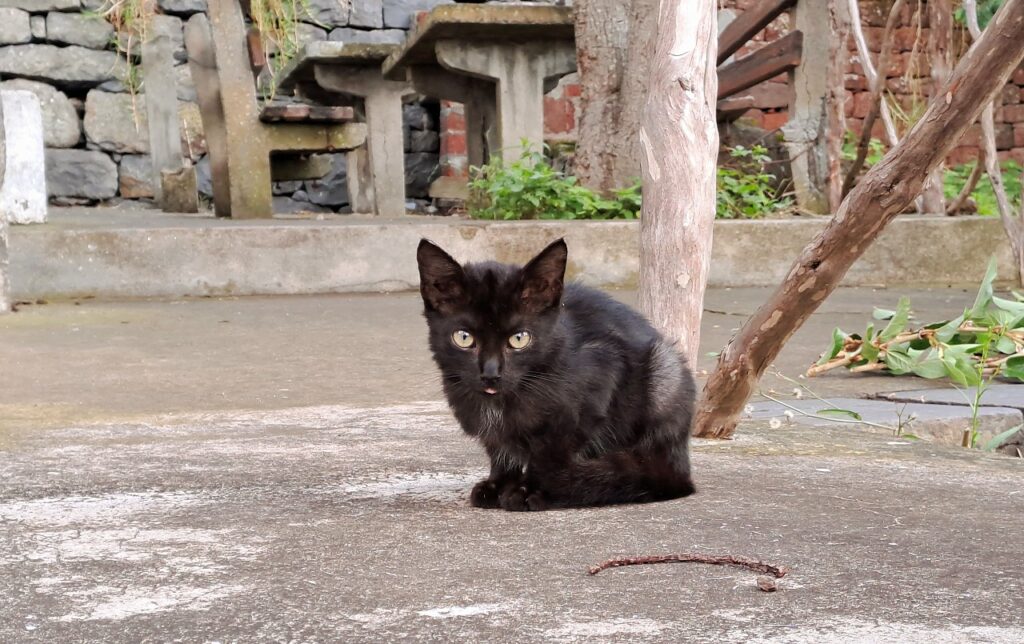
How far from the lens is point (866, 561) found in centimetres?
174

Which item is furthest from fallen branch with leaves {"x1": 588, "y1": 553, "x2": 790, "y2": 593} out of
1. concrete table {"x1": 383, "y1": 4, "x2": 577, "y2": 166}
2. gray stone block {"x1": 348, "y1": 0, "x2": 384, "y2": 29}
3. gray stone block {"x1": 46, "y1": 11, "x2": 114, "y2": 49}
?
gray stone block {"x1": 348, "y1": 0, "x2": 384, "y2": 29}

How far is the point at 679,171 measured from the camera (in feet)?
10.6

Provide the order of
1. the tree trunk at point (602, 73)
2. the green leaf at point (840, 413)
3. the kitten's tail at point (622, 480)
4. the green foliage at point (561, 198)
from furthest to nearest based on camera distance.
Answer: the tree trunk at point (602, 73), the green foliage at point (561, 198), the green leaf at point (840, 413), the kitten's tail at point (622, 480)

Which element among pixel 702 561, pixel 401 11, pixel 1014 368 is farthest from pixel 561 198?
pixel 401 11

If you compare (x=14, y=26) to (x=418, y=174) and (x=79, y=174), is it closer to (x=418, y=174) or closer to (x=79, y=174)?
(x=79, y=174)

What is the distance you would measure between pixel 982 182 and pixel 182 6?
8555 millimetres

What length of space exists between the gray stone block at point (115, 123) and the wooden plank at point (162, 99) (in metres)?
1.11

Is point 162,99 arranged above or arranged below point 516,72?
above

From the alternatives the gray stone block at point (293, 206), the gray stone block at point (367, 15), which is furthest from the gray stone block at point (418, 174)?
the gray stone block at point (367, 15)

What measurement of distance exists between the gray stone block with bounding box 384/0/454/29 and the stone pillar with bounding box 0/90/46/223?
5.98 metres

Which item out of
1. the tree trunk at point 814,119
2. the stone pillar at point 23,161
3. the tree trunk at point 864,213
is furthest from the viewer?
the stone pillar at point 23,161

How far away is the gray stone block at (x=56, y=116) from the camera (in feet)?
41.1

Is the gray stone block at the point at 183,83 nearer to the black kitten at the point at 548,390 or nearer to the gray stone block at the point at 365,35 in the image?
the gray stone block at the point at 365,35

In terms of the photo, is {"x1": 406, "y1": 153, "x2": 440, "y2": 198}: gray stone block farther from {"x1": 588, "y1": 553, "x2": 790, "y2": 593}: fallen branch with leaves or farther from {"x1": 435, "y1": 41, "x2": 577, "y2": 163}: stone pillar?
{"x1": 588, "y1": 553, "x2": 790, "y2": 593}: fallen branch with leaves
